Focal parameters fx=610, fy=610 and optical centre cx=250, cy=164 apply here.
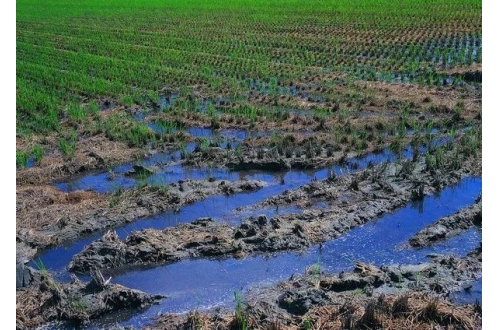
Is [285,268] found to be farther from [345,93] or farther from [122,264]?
[345,93]

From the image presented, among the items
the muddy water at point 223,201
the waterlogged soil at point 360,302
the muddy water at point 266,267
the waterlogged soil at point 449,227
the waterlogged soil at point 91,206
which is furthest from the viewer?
the waterlogged soil at point 91,206

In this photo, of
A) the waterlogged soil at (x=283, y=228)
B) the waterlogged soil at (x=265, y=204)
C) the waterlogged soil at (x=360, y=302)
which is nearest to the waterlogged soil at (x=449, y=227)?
the waterlogged soil at (x=265, y=204)

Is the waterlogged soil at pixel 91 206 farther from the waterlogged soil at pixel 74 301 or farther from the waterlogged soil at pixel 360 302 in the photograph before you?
the waterlogged soil at pixel 360 302

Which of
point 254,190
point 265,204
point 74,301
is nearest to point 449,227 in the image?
point 265,204

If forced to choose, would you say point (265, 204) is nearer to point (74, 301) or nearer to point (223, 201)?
point (223, 201)

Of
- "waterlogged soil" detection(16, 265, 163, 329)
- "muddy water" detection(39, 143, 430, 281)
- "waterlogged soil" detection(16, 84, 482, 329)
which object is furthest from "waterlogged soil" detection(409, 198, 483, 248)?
"waterlogged soil" detection(16, 265, 163, 329)

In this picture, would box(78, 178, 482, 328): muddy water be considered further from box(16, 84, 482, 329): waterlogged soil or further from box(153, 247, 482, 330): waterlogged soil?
box(153, 247, 482, 330): waterlogged soil

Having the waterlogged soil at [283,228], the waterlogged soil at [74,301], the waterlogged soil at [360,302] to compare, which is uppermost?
the waterlogged soil at [283,228]
